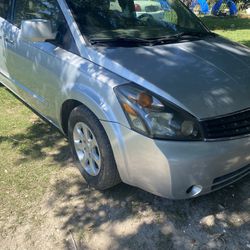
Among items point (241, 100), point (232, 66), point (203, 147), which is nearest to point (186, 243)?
point (203, 147)

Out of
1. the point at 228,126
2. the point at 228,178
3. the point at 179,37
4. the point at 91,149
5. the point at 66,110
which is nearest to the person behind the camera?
the point at 228,126

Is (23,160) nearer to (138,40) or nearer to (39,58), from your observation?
(39,58)

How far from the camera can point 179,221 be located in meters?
3.14

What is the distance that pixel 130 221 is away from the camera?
3158 mm

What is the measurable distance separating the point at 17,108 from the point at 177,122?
330cm

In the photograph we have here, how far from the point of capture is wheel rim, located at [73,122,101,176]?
11.0 feet

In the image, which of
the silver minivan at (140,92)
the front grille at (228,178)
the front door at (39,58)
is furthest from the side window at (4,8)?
the front grille at (228,178)

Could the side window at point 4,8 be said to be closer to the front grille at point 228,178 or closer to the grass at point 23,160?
the grass at point 23,160

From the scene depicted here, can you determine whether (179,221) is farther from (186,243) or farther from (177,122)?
(177,122)

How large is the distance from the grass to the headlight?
49.8 inches

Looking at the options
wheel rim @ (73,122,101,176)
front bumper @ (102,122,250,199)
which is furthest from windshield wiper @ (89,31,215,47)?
front bumper @ (102,122,250,199)

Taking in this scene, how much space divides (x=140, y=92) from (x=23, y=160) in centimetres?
177

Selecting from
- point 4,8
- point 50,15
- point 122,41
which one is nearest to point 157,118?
point 122,41

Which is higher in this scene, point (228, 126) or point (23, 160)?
point (228, 126)
